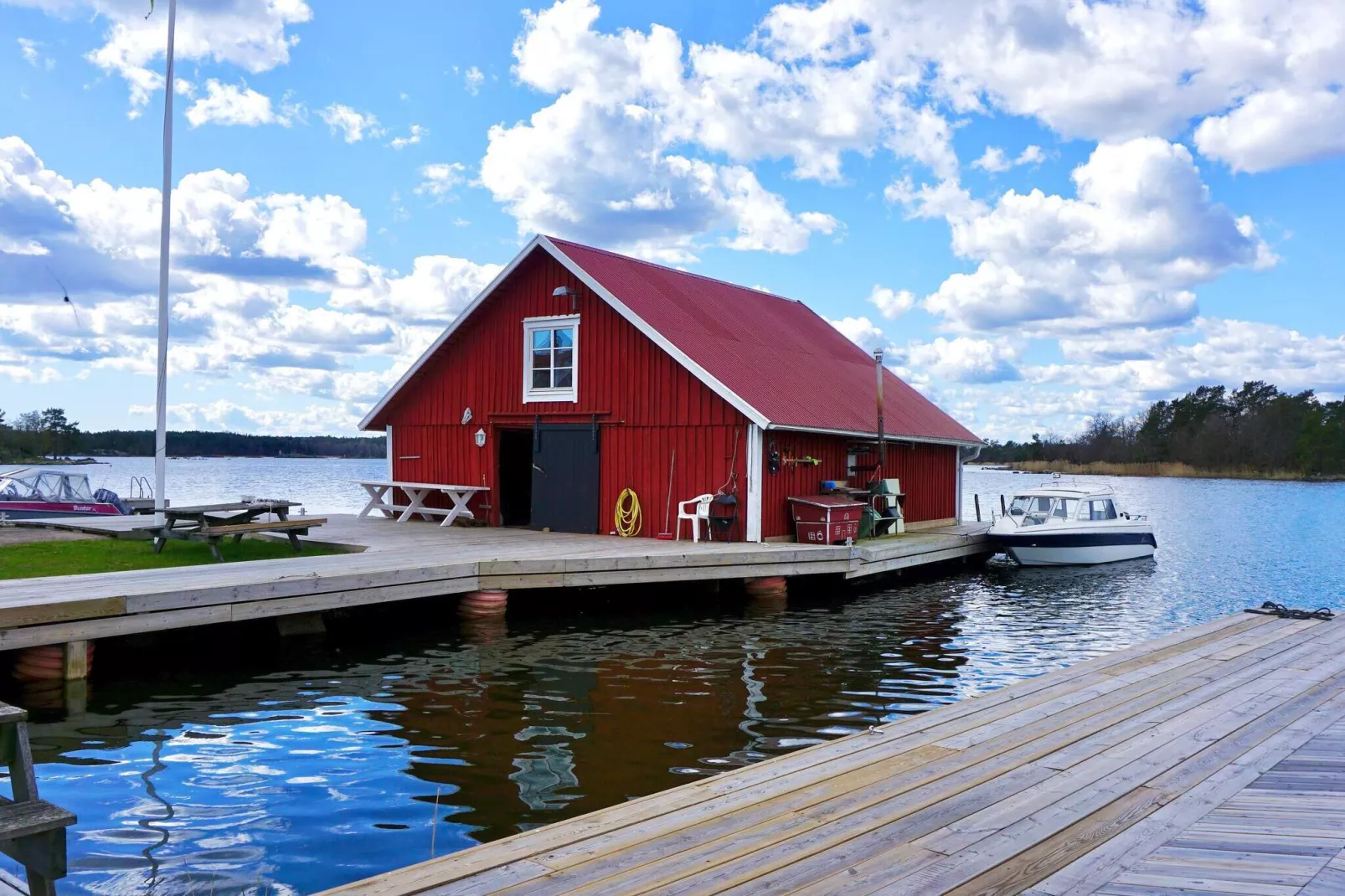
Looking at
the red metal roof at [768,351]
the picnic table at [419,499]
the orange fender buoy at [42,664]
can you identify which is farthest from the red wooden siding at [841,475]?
the orange fender buoy at [42,664]

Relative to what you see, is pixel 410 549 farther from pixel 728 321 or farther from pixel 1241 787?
pixel 1241 787

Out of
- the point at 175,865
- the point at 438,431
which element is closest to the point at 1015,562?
the point at 438,431

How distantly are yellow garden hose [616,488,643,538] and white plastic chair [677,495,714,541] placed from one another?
84 cm

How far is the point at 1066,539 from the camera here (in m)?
23.2

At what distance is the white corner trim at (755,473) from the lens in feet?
53.8

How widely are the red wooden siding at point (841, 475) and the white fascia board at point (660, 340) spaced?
0.91m

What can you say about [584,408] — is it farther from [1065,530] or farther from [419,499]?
[1065,530]

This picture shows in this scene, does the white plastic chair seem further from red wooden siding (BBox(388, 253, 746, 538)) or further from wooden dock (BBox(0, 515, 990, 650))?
wooden dock (BBox(0, 515, 990, 650))

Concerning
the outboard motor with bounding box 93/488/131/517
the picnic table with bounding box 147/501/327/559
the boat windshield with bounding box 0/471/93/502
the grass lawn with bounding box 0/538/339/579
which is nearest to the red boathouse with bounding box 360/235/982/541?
the grass lawn with bounding box 0/538/339/579

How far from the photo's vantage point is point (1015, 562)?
23.3 meters

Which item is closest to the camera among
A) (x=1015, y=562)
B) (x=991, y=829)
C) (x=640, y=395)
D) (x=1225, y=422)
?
(x=991, y=829)

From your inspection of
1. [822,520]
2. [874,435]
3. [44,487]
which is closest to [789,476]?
[822,520]

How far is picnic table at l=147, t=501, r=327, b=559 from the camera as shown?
13.3 m

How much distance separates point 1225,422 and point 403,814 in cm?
9377
